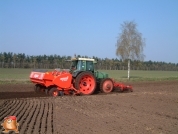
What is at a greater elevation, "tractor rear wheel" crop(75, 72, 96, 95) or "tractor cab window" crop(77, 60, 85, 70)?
"tractor cab window" crop(77, 60, 85, 70)

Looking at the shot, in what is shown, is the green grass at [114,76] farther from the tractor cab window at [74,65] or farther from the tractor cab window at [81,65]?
the tractor cab window at [81,65]

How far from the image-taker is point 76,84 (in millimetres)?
14719

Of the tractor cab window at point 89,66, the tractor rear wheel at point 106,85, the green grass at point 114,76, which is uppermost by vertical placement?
the tractor cab window at point 89,66

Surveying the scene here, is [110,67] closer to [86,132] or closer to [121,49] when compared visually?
[121,49]

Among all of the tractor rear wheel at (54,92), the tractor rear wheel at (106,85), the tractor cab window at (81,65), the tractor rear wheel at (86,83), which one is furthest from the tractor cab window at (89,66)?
the tractor rear wheel at (54,92)

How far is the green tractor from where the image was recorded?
1500 centimetres

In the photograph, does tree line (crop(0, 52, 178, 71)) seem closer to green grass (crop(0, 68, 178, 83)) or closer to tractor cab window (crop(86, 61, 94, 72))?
green grass (crop(0, 68, 178, 83))

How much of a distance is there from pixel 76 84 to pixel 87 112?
5.30 metres

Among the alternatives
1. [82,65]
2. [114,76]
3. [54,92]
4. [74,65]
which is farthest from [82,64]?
[114,76]

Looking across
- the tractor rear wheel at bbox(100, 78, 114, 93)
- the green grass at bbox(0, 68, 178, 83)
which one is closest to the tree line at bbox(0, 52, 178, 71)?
the green grass at bbox(0, 68, 178, 83)

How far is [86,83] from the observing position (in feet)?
50.8

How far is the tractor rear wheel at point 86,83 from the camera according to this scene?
49.2 feet

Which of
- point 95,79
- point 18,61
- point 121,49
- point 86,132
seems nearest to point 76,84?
point 95,79

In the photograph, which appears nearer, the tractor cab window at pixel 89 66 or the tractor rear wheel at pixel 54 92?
the tractor rear wheel at pixel 54 92
